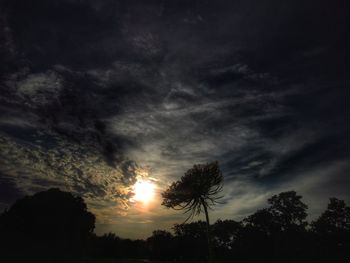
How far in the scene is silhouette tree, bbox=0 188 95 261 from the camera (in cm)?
4941

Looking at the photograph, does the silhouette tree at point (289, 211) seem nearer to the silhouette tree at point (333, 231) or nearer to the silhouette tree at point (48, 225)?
the silhouette tree at point (333, 231)

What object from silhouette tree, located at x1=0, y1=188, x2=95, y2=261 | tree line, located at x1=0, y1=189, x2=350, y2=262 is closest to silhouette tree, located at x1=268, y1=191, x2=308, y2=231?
tree line, located at x1=0, y1=189, x2=350, y2=262

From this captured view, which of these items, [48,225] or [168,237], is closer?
[48,225]

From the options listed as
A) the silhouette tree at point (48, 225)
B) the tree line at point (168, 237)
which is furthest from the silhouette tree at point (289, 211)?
the silhouette tree at point (48, 225)

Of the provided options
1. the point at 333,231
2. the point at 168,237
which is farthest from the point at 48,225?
the point at 333,231

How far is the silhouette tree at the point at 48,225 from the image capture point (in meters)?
49.4

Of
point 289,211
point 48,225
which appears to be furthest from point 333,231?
point 48,225

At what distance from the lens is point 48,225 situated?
5191 cm

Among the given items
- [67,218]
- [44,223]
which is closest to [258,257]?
[67,218]

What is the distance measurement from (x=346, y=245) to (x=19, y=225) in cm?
6529

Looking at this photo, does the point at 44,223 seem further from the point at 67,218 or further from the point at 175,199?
the point at 175,199

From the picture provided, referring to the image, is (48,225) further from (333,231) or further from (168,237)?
(333,231)

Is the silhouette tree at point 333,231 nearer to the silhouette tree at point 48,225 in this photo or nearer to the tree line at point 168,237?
the tree line at point 168,237

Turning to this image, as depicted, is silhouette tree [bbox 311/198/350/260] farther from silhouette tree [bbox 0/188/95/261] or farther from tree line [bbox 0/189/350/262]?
silhouette tree [bbox 0/188/95/261]
